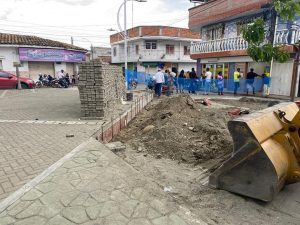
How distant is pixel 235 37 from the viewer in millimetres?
16906

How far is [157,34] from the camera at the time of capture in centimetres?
3209

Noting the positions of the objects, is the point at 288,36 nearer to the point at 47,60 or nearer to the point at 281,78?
the point at 281,78

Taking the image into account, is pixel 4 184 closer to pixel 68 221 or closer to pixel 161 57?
pixel 68 221

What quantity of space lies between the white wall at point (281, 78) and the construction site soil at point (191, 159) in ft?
27.3

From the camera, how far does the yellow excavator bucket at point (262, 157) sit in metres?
3.34

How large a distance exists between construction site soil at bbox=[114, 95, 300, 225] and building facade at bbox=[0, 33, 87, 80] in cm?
1805

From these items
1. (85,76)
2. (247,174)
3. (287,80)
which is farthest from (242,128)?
(287,80)

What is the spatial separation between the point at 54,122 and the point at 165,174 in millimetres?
3889

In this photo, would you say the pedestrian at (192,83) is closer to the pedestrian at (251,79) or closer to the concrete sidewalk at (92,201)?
the pedestrian at (251,79)

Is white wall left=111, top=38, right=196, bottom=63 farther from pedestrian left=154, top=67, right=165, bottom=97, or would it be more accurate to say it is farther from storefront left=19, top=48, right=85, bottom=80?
pedestrian left=154, top=67, right=165, bottom=97

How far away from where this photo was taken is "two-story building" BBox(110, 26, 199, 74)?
106ft

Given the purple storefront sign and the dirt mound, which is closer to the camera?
the dirt mound

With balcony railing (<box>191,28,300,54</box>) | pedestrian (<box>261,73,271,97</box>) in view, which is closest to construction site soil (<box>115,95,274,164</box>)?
balcony railing (<box>191,28,300,54</box>)

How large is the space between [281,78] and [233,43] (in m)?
4.14
